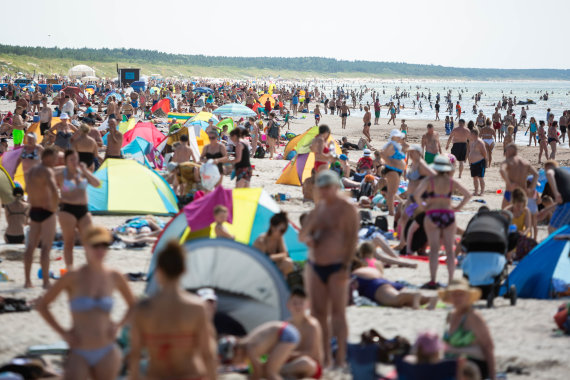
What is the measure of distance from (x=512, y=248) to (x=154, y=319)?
5574mm

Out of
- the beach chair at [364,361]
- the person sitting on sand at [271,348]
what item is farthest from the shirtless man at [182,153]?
the beach chair at [364,361]

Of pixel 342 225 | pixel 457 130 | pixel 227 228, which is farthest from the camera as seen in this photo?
pixel 457 130

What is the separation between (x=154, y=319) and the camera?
3.43m

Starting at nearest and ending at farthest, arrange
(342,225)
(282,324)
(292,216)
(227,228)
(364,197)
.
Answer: (282,324) → (342,225) → (227,228) → (292,216) → (364,197)

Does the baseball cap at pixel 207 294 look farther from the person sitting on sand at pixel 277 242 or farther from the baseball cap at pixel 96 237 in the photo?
the baseball cap at pixel 96 237

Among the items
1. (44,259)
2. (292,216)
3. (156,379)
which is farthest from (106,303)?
(292,216)

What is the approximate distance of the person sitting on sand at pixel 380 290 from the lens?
7042 millimetres

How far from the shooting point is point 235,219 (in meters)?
7.90

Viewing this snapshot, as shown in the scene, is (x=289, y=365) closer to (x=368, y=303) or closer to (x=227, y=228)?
(x=368, y=303)

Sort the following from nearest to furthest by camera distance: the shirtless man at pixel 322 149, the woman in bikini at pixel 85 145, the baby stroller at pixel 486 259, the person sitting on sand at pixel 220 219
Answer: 1. the baby stroller at pixel 486 259
2. the person sitting on sand at pixel 220 219
3. the woman in bikini at pixel 85 145
4. the shirtless man at pixel 322 149

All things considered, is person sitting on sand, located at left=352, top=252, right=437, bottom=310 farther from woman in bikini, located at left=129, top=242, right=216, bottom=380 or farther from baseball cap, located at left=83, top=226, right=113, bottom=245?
woman in bikini, located at left=129, top=242, right=216, bottom=380

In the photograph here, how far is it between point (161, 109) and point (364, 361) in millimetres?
30216

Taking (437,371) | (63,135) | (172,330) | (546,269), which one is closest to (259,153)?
(63,135)

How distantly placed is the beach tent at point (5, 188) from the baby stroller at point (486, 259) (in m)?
5.84
